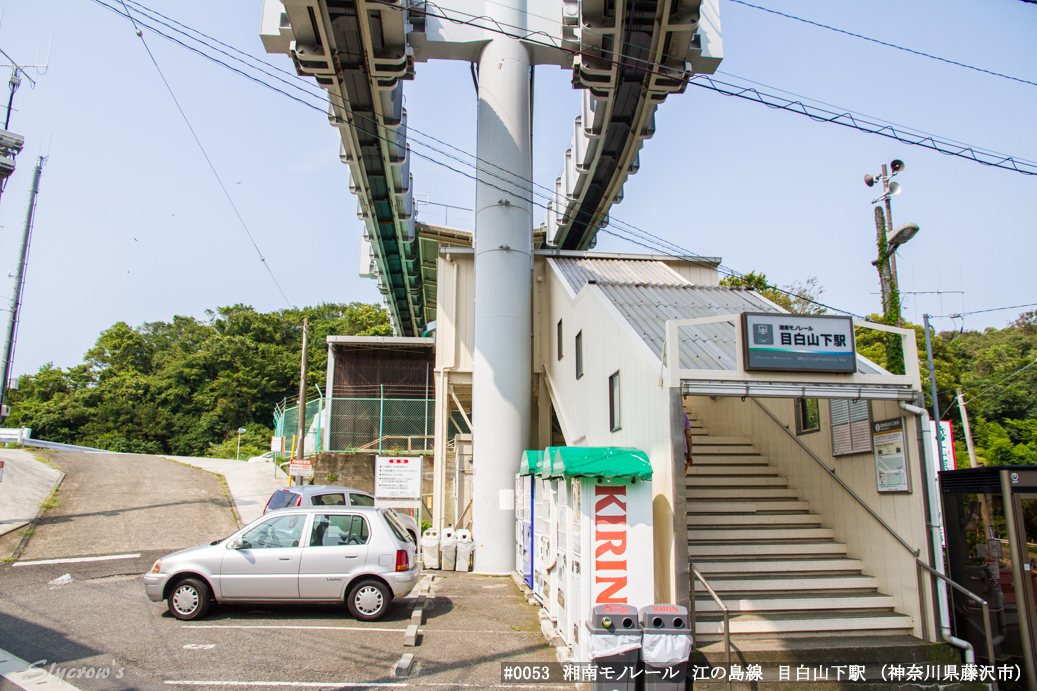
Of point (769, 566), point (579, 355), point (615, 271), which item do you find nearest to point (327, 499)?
point (579, 355)

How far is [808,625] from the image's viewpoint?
774 cm

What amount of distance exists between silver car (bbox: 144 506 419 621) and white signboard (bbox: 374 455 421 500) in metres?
4.73

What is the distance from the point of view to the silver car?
895cm

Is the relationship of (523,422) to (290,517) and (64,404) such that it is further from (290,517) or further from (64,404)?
(64,404)

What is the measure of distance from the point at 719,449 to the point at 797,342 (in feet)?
13.9

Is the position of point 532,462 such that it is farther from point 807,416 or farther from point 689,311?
point 807,416

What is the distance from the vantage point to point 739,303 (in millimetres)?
12195

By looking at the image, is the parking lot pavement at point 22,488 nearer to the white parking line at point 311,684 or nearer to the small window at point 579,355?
the white parking line at point 311,684

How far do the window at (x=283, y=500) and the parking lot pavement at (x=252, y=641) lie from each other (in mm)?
3811

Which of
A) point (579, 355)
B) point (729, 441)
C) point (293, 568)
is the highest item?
point (579, 355)

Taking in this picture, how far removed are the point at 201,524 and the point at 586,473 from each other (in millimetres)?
13493

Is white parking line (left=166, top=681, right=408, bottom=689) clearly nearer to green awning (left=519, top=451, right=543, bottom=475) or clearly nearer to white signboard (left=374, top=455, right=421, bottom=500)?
green awning (left=519, top=451, right=543, bottom=475)

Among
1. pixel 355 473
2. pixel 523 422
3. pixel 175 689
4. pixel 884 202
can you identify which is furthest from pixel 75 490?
pixel 884 202

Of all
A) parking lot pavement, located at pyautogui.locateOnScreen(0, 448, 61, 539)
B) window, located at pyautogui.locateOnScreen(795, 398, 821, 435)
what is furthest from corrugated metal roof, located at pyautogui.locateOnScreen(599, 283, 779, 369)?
parking lot pavement, located at pyautogui.locateOnScreen(0, 448, 61, 539)
